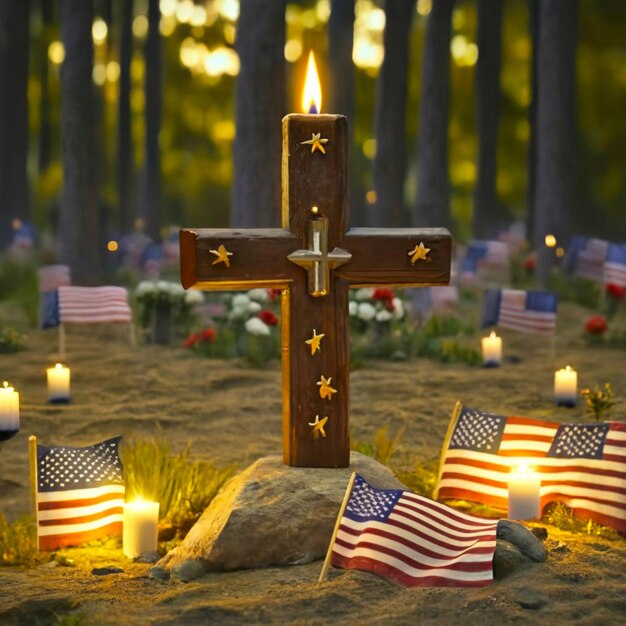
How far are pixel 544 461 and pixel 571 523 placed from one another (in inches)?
19.3

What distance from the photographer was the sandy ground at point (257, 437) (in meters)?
5.81

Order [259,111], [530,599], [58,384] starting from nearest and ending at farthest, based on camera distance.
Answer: [530,599], [58,384], [259,111]

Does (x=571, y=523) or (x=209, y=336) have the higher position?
(x=209, y=336)

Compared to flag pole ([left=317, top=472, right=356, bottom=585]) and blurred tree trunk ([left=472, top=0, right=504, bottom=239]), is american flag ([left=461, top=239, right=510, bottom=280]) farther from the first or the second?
flag pole ([left=317, top=472, right=356, bottom=585])

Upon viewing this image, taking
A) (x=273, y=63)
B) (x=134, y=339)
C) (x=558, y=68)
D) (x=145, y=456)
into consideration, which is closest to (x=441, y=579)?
(x=145, y=456)

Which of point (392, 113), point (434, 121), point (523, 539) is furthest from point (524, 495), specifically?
point (392, 113)

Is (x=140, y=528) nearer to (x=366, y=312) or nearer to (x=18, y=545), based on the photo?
(x=18, y=545)

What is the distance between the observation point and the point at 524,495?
298 inches

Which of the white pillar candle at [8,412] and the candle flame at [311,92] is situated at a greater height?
the candle flame at [311,92]

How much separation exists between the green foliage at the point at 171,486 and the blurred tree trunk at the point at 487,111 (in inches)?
867

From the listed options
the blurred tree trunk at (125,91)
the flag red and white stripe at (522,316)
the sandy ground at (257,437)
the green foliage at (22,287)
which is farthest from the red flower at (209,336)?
the blurred tree trunk at (125,91)

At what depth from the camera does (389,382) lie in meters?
12.8

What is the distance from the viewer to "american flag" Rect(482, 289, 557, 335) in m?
14.2

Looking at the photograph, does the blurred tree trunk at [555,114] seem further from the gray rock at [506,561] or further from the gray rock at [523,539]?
the gray rock at [506,561]
